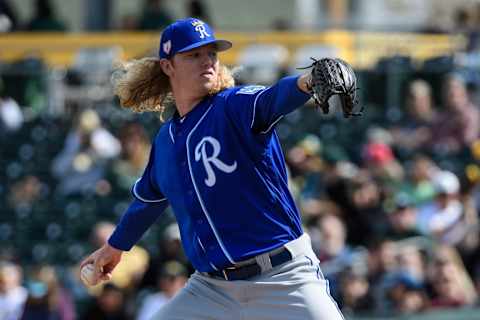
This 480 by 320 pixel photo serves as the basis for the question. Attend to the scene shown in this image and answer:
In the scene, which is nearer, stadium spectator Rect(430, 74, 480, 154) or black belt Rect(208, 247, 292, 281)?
black belt Rect(208, 247, 292, 281)

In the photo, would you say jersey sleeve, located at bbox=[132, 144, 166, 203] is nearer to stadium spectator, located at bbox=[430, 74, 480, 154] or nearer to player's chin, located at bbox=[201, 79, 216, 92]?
player's chin, located at bbox=[201, 79, 216, 92]

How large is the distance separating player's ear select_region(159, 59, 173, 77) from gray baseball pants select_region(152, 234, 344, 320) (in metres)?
0.90

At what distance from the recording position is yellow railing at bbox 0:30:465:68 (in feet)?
44.3

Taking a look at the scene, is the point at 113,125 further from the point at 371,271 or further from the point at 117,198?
the point at 371,271

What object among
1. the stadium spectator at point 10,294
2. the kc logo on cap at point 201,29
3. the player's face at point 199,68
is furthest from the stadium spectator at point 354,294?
the kc logo on cap at point 201,29

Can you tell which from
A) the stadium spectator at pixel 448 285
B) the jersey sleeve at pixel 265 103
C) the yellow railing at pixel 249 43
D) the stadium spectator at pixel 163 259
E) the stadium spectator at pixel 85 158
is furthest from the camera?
the yellow railing at pixel 249 43

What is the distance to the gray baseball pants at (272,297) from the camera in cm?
490

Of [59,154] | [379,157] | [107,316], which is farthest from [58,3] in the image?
[107,316]

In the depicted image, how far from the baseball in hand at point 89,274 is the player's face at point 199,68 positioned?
36.1 inches

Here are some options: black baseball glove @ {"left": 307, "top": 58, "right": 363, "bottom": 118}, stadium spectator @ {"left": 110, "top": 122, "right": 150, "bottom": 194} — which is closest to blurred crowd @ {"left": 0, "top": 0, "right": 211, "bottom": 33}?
stadium spectator @ {"left": 110, "top": 122, "right": 150, "bottom": 194}

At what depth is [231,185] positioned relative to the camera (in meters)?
4.95

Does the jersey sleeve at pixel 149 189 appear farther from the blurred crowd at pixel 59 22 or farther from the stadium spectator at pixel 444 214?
the blurred crowd at pixel 59 22

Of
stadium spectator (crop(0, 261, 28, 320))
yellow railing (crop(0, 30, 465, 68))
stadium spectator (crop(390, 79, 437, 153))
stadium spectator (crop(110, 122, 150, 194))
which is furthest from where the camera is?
yellow railing (crop(0, 30, 465, 68))

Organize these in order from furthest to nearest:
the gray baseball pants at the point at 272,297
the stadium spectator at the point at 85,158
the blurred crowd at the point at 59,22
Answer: the blurred crowd at the point at 59,22 → the stadium spectator at the point at 85,158 → the gray baseball pants at the point at 272,297
